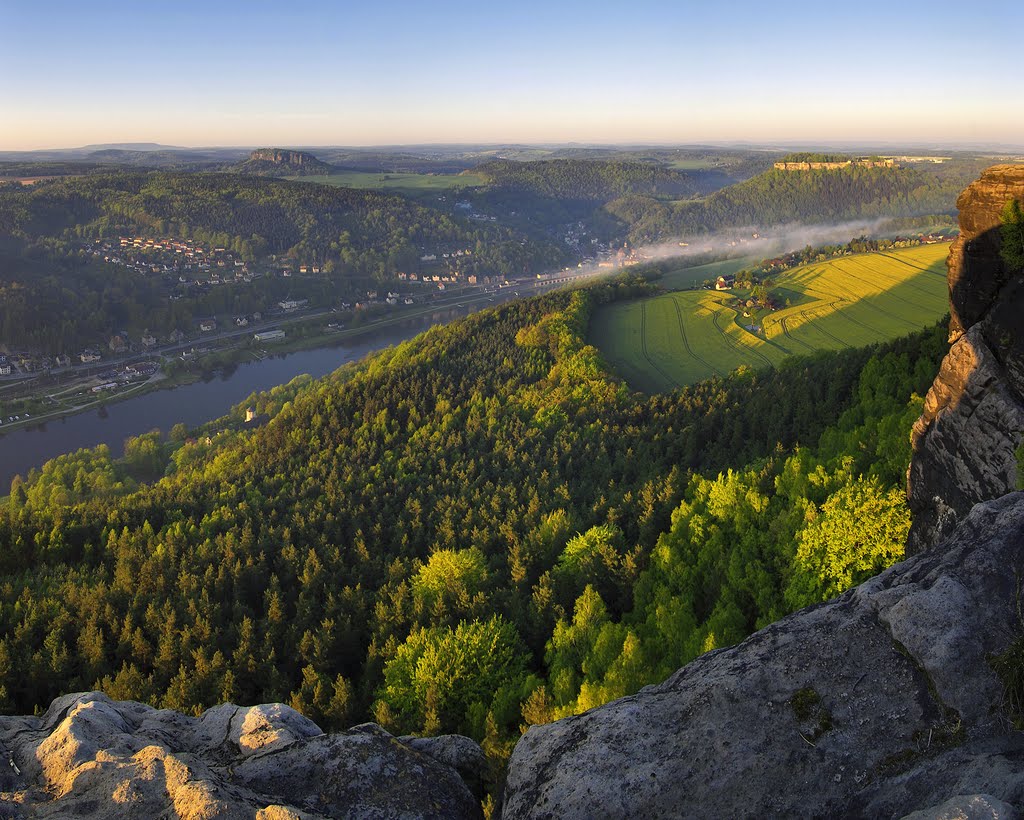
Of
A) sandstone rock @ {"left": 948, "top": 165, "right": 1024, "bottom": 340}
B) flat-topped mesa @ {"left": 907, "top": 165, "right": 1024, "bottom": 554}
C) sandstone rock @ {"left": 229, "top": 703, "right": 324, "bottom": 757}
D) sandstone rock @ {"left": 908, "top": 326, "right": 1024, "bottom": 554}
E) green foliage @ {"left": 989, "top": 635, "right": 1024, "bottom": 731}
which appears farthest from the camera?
sandstone rock @ {"left": 948, "top": 165, "right": 1024, "bottom": 340}

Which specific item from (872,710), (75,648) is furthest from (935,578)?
(75,648)

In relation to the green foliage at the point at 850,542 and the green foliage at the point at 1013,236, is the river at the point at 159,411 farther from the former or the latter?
the green foliage at the point at 1013,236

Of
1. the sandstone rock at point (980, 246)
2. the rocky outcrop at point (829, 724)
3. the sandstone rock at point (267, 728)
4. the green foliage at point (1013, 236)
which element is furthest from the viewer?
the sandstone rock at point (980, 246)

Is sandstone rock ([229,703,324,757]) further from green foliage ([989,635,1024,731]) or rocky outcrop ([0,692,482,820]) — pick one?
green foliage ([989,635,1024,731])

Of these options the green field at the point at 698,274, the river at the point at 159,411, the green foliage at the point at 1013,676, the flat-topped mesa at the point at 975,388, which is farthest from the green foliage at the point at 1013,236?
the green field at the point at 698,274

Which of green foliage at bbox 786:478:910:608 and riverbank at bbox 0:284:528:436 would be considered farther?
riverbank at bbox 0:284:528:436

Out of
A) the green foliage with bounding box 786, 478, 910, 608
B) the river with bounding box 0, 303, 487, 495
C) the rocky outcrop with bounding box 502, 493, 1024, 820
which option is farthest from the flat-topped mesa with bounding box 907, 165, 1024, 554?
the river with bounding box 0, 303, 487, 495

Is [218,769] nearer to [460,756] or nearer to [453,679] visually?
[460,756]

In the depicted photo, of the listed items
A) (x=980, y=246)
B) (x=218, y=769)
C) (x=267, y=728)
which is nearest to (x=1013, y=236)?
(x=980, y=246)

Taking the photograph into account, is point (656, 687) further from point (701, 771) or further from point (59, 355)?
point (59, 355)
